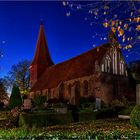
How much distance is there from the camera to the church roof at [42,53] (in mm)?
71375

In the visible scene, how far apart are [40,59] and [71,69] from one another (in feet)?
48.7

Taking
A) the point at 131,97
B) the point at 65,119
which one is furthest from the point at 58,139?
the point at 131,97

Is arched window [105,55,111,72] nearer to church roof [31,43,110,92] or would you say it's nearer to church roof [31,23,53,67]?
church roof [31,43,110,92]

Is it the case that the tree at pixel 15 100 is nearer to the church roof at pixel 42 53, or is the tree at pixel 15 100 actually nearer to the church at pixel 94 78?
the church at pixel 94 78

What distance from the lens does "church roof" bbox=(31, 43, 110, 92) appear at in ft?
173

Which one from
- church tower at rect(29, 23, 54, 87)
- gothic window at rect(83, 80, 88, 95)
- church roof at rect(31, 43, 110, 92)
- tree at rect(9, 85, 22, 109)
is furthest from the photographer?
church tower at rect(29, 23, 54, 87)

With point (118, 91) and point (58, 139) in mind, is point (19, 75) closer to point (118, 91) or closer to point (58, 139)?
point (118, 91)

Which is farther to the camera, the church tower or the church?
the church tower

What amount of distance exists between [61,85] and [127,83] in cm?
1080

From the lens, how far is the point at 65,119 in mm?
26250

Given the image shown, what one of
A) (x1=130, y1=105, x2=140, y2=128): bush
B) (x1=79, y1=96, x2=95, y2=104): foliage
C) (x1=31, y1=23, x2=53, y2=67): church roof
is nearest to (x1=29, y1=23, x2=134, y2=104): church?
(x1=79, y1=96, x2=95, y2=104): foliage

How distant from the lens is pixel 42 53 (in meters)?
71.4

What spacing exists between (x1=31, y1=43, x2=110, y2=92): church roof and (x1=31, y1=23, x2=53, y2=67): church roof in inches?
101

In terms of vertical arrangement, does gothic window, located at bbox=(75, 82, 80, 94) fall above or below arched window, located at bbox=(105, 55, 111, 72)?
below
